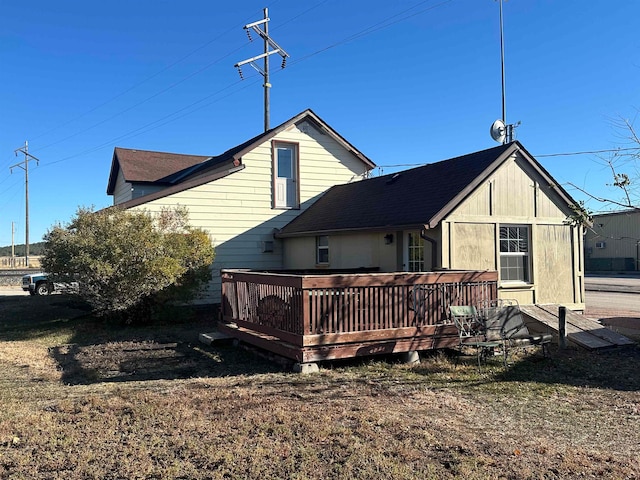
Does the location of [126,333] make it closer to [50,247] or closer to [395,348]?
[50,247]

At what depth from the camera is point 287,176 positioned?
59.8 feet

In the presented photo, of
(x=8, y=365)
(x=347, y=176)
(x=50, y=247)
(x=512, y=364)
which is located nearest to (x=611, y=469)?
(x=512, y=364)

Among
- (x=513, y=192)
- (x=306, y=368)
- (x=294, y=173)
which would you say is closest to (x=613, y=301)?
(x=513, y=192)

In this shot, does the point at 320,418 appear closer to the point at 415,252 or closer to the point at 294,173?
the point at 415,252

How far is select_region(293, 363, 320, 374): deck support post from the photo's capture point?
8.07 meters

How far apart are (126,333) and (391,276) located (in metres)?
7.01

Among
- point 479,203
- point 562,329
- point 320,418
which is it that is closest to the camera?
point 320,418

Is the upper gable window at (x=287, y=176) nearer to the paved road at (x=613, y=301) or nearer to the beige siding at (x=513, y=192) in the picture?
the beige siding at (x=513, y=192)

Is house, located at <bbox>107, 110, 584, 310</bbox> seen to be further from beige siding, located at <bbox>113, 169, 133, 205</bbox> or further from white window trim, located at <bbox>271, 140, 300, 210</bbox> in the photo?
beige siding, located at <bbox>113, 169, 133, 205</bbox>

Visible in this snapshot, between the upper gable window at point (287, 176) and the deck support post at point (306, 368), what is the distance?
33.7ft

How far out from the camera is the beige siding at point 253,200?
16.5 meters

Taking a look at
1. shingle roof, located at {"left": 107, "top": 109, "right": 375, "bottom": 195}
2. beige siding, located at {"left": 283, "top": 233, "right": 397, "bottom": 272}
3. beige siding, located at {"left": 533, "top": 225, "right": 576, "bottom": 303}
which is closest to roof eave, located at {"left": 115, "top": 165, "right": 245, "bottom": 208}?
shingle roof, located at {"left": 107, "top": 109, "right": 375, "bottom": 195}

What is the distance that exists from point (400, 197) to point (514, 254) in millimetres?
3171

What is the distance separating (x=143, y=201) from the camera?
14.8 m
